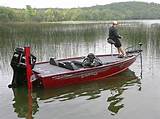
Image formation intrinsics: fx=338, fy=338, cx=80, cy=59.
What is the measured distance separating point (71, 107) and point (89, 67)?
2.98 meters

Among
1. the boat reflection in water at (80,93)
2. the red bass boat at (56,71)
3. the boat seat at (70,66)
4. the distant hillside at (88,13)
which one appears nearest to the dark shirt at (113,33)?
the red bass boat at (56,71)

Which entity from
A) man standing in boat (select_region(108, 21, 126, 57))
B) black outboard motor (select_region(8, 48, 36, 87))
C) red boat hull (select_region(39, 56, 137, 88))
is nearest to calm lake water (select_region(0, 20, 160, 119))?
red boat hull (select_region(39, 56, 137, 88))

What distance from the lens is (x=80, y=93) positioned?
11.6 metres

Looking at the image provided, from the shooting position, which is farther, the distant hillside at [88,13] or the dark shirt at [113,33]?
the distant hillside at [88,13]

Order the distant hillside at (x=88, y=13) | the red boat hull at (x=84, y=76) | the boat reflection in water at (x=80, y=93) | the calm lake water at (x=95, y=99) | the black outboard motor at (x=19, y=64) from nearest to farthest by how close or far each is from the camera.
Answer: the calm lake water at (x=95, y=99), the boat reflection in water at (x=80, y=93), the black outboard motor at (x=19, y=64), the red boat hull at (x=84, y=76), the distant hillside at (x=88, y=13)

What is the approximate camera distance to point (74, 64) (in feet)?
42.3

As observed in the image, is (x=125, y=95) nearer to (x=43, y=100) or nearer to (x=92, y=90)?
(x=92, y=90)

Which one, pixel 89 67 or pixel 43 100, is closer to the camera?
pixel 43 100

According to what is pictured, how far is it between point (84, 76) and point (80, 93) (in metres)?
1.05

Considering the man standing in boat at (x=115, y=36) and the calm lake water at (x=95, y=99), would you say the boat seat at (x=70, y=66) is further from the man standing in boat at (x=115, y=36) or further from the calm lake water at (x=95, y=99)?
the man standing in boat at (x=115, y=36)

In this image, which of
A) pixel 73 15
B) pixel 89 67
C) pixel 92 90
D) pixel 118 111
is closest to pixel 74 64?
pixel 89 67

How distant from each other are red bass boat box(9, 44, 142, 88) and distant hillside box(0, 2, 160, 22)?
5341 cm

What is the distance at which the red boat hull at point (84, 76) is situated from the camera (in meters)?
11.6

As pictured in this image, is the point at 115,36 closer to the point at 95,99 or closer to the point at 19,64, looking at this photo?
the point at 95,99
